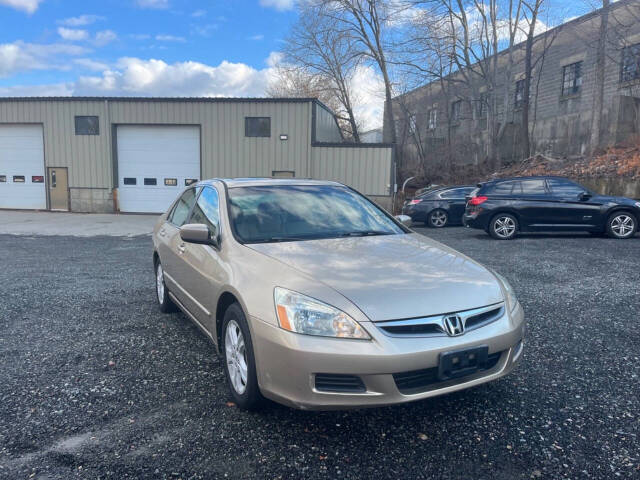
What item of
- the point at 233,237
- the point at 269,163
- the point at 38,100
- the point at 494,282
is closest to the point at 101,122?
the point at 38,100

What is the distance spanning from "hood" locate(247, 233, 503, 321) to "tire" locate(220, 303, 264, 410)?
0.47 meters

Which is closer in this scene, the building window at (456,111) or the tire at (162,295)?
the tire at (162,295)

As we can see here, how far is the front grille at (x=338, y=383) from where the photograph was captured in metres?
2.46

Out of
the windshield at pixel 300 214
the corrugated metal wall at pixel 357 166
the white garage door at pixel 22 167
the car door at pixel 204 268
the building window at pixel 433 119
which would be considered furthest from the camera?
the building window at pixel 433 119

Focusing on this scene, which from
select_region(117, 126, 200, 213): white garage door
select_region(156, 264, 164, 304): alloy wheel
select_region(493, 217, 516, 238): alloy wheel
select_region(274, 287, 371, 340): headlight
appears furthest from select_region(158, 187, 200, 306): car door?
select_region(117, 126, 200, 213): white garage door

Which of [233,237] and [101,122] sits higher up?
[101,122]

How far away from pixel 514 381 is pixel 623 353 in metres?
1.26

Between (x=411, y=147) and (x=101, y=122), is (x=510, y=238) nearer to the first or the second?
(x=101, y=122)

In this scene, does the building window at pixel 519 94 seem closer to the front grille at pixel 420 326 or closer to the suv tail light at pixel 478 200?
the suv tail light at pixel 478 200

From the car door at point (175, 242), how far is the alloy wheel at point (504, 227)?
28.5ft

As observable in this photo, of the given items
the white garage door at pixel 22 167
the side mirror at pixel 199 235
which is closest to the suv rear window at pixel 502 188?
the side mirror at pixel 199 235

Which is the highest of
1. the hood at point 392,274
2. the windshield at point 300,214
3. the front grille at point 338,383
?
the windshield at point 300,214

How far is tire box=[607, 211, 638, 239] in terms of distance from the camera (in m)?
11.0

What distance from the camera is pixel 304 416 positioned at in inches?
114
